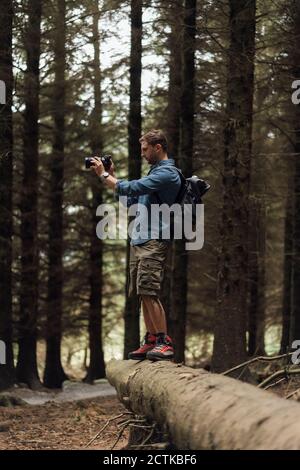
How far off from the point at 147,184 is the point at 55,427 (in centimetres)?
463

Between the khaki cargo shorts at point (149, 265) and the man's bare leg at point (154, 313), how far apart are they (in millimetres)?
101

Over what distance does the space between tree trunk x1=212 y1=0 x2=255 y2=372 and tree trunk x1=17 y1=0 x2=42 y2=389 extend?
254 inches

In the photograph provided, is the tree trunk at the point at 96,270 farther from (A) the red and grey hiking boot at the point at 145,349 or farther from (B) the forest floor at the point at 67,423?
(A) the red and grey hiking boot at the point at 145,349

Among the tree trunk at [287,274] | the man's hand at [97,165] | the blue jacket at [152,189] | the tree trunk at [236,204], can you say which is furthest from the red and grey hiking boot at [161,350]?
the tree trunk at [287,274]

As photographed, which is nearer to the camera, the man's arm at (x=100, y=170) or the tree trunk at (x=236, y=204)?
the man's arm at (x=100, y=170)

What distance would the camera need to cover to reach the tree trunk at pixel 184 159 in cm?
1476

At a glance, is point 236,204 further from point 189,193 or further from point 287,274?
point 287,274

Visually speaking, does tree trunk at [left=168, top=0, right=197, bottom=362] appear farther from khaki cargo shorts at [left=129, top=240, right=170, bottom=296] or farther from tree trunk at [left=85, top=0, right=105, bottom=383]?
khaki cargo shorts at [left=129, top=240, right=170, bottom=296]

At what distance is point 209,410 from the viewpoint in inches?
175

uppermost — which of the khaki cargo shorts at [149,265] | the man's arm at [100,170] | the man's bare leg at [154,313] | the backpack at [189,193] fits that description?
the man's arm at [100,170]

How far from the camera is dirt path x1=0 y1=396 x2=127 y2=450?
791 cm

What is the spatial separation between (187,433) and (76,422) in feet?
18.0

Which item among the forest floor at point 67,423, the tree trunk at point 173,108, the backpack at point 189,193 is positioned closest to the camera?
the backpack at point 189,193
